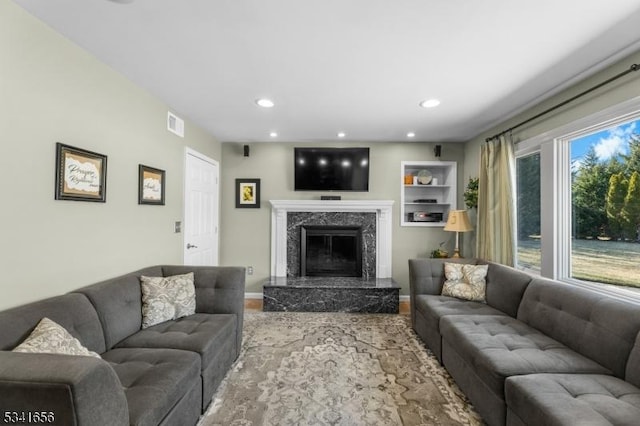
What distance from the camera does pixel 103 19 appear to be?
1.78 metres

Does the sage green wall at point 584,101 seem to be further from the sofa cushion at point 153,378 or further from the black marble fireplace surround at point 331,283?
the sofa cushion at point 153,378

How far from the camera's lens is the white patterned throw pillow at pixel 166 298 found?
7.66 ft

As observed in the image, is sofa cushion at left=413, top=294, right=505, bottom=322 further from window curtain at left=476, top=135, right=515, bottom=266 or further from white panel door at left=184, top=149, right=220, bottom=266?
white panel door at left=184, top=149, right=220, bottom=266

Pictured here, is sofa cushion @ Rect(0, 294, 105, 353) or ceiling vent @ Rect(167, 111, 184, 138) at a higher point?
ceiling vent @ Rect(167, 111, 184, 138)

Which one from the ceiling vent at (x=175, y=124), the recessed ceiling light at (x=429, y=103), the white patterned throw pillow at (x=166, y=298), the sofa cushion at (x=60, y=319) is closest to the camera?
the sofa cushion at (x=60, y=319)

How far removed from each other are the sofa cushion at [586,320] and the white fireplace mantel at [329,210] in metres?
2.27

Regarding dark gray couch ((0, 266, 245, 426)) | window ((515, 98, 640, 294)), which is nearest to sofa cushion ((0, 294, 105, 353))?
dark gray couch ((0, 266, 245, 426))

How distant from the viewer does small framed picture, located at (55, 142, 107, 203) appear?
6.31 feet

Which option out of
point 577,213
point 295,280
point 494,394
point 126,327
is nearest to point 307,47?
point 126,327

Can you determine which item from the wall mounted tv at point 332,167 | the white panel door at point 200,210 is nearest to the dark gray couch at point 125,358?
the white panel door at point 200,210

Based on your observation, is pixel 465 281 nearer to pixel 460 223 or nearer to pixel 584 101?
pixel 460 223

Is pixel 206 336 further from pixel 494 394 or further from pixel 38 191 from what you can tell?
pixel 494 394

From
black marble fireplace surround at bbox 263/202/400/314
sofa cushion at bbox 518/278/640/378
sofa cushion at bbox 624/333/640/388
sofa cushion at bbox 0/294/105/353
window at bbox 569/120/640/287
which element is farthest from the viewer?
black marble fireplace surround at bbox 263/202/400/314

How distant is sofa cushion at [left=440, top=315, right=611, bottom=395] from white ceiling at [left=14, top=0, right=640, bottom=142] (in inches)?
80.7
